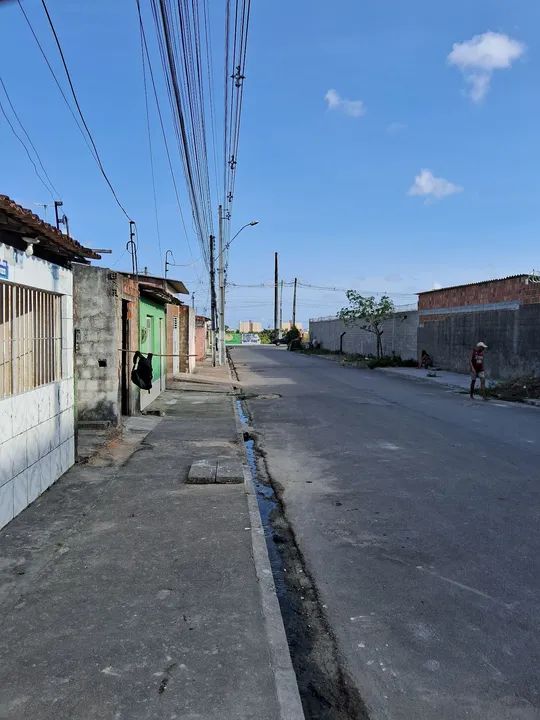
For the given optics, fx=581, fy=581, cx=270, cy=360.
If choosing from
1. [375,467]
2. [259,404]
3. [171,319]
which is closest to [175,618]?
[375,467]

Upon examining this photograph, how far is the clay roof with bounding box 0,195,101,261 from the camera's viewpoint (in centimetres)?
456

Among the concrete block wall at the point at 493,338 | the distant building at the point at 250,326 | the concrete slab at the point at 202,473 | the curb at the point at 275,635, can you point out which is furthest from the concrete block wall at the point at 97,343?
the distant building at the point at 250,326

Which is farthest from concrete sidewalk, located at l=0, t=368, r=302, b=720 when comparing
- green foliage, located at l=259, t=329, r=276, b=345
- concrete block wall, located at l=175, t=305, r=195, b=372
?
green foliage, located at l=259, t=329, r=276, b=345

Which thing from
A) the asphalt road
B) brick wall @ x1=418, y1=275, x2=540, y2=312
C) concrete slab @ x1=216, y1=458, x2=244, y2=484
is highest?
brick wall @ x1=418, y1=275, x2=540, y2=312

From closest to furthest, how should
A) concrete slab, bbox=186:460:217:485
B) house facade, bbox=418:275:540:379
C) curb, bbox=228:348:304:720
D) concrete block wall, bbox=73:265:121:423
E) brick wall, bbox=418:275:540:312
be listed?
1. curb, bbox=228:348:304:720
2. concrete slab, bbox=186:460:217:485
3. concrete block wall, bbox=73:265:121:423
4. house facade, bbox=418:275:540:379
5. brick wall, bbox=418:275:540:312

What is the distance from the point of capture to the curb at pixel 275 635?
2848 mm

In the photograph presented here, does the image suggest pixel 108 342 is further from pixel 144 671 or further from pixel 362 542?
pixel 144 671

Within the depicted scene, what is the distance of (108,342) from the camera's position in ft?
34.5

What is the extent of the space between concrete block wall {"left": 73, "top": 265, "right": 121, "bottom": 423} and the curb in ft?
18.5

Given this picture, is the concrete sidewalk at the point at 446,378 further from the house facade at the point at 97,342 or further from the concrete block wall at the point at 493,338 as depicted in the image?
the house facade at the point at 97,342

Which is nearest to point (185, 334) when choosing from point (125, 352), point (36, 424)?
point (125, 352)

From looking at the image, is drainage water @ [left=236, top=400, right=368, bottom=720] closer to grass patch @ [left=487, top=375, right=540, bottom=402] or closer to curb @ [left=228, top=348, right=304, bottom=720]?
curb @ [left=228, top=348, right=304, bottom=720]

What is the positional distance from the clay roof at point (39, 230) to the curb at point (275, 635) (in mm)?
3349

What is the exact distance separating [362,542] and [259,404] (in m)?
10.8
